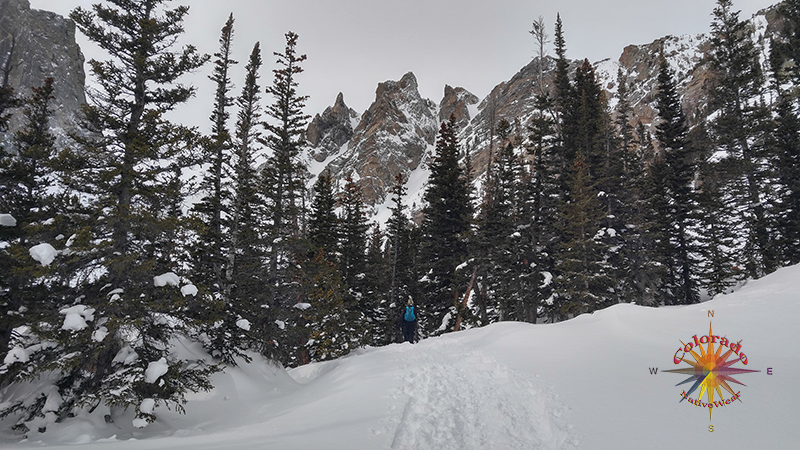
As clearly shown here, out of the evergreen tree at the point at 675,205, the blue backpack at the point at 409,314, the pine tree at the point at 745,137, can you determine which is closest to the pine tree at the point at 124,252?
the blue backpack at the point at 409,314

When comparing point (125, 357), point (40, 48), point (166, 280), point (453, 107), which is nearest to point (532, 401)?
point (166, 280)

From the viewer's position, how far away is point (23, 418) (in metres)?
6.21

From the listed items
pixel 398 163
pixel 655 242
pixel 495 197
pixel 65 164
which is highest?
pixel 398 163

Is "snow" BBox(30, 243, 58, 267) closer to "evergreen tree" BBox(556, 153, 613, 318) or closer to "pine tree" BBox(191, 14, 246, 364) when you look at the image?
"pine tree" BBox(191, 14, 246, 364)

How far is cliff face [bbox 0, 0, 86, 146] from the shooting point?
242ft

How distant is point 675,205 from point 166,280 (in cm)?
2823

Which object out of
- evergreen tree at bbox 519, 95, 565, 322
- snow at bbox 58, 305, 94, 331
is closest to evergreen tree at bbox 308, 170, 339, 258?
evergreen tree at bbox 519, 95, 565, 322

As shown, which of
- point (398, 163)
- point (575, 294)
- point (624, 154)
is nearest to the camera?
point (575, 294)

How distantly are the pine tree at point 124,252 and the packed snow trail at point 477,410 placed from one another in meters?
4.53

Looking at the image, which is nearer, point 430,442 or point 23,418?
point 430,442

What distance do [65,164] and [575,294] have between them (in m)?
20.6

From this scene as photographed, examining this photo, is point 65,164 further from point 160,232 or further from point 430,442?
point 430,442

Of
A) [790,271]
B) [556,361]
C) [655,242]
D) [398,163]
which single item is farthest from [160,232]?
[398,163]

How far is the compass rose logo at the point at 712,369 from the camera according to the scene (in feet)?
16.0
